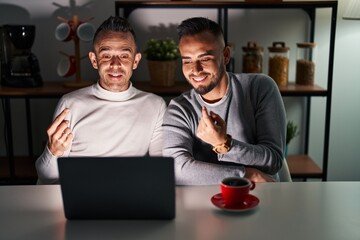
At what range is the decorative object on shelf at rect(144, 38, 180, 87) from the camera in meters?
2.81

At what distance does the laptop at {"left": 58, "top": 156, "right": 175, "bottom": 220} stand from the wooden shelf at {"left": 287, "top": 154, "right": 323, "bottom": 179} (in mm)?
1702

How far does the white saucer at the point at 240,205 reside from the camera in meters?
1.42

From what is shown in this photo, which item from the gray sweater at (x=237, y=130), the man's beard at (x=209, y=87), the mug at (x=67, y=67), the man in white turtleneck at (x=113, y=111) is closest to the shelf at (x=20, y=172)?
the mug at (x=67, y=67)

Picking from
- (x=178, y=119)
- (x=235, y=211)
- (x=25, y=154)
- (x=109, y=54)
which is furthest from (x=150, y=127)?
(x=25, y=154)

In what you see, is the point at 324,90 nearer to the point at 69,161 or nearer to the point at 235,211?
the point at 235,211

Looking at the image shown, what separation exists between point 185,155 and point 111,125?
35 cm

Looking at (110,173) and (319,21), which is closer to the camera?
(110,173)

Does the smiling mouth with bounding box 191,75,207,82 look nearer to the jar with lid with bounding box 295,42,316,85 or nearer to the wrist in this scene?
the wrist

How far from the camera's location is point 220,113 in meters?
2.07

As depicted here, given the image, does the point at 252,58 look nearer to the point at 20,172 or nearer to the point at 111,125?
the point at 111,125

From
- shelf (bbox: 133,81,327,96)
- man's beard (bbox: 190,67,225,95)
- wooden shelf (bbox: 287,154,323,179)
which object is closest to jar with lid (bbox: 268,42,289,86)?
shelf (bbox: 133,81,327,96)

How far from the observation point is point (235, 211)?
1.42 metres

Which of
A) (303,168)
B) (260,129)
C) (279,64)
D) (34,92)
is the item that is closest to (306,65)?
(279,64)

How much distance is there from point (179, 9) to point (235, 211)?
1812 mm
